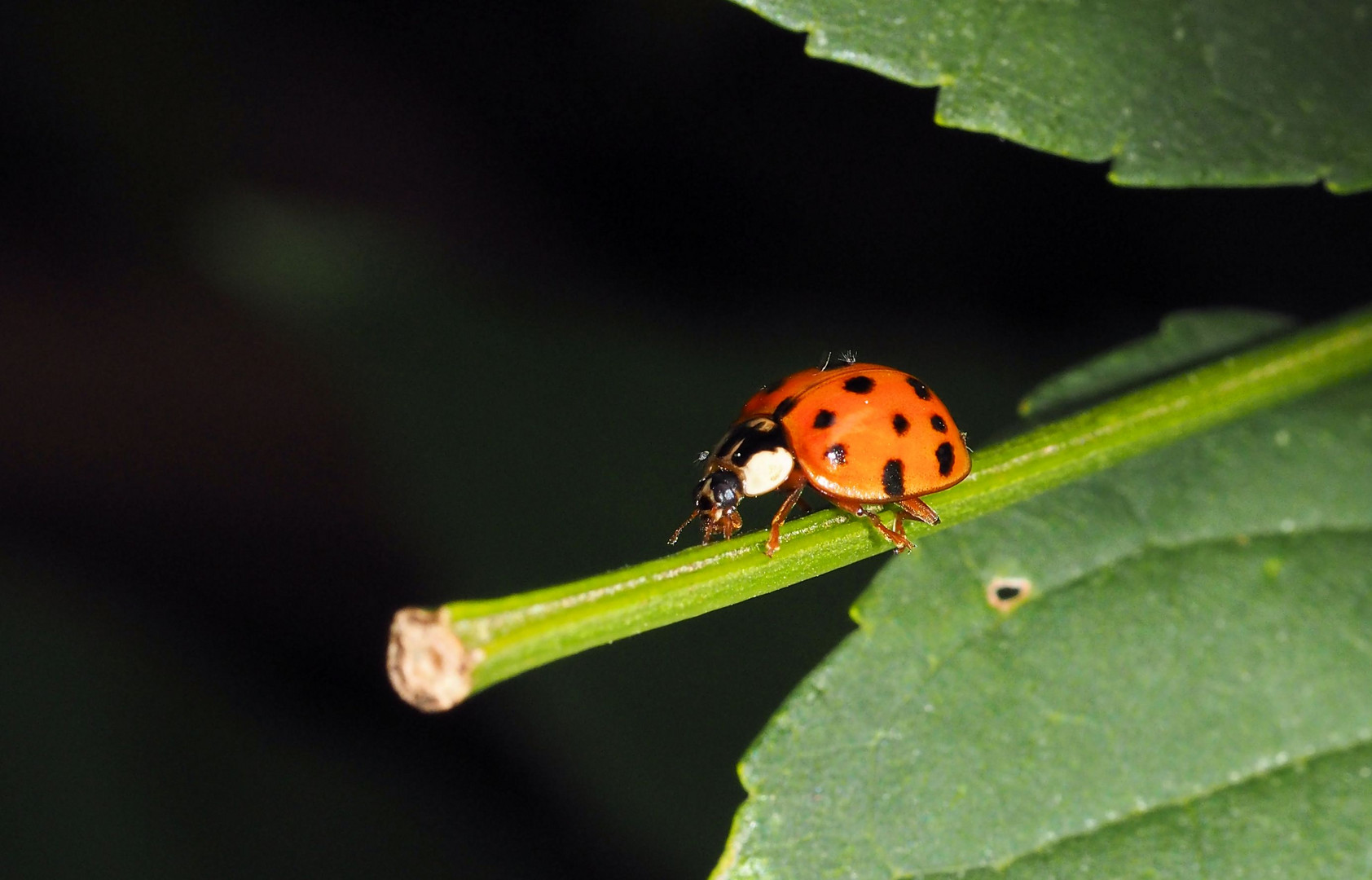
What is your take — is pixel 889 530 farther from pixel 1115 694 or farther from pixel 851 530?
pixel 1115 694

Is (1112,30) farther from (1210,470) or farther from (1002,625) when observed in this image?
(1002,625)

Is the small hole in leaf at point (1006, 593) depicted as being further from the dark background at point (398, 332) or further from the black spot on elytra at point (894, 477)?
the dark background at point (398, 332)

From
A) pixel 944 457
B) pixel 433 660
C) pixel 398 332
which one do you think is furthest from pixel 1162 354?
pixel 398 332

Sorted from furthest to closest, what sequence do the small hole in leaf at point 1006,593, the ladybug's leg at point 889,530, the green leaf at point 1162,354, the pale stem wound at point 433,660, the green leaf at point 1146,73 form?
1. the green leaf at point 1162,354
2. the small hole in leaf at point 1006,593
3. the green leaf at point 1146,73
4. the ladybug's leg at point 889,530
5. the pale stem wound at point 433,660

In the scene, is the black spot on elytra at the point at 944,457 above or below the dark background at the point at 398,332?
below

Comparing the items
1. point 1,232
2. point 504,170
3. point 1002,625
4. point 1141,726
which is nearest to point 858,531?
point 1002,625

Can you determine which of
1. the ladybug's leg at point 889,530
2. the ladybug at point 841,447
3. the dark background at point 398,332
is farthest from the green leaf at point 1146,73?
the dark background at point 398,332
